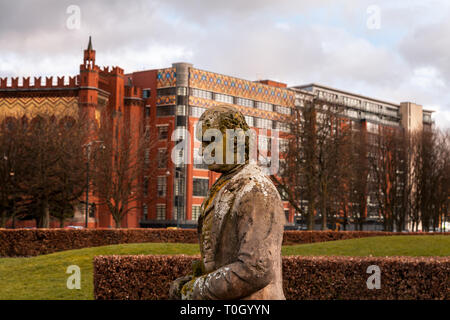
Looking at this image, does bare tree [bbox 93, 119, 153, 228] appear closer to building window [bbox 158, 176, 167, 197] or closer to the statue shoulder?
building window [bbox 158, 176, 167, 197]

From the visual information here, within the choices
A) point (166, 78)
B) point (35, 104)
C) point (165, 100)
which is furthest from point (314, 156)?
point (35, 104)

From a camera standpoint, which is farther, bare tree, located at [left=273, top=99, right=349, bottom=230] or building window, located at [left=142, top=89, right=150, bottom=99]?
building window, located at [left=142, top=89, right=150, bottom=99]

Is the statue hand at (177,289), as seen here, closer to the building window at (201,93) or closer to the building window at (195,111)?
the building window at (195,111)

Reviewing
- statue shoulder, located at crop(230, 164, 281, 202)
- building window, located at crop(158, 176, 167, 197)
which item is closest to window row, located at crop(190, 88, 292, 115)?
building window, located at crop(158, 176, 167, 197)

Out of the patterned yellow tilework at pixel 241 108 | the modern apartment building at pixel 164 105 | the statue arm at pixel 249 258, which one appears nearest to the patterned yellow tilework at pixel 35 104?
the modern apartment building at pixel 164 105

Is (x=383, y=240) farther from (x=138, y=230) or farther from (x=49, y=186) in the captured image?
(x=49, y=186)

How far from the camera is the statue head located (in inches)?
156

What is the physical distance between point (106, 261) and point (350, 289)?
6.19m

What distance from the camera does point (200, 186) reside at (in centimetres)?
7938

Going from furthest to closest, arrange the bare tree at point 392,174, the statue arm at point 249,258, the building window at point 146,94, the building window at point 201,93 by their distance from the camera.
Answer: the building window at point 146,94 → the building window at point 201,93 → the bare tree at point 392,174 → the statue arm at point 249,258

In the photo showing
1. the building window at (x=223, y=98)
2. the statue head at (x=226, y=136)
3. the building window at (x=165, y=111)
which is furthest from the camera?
Answer: the building window at (x=223, y=98)

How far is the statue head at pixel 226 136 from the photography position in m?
3.97

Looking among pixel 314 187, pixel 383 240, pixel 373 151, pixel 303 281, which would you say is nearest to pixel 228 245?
pixel 303 281
